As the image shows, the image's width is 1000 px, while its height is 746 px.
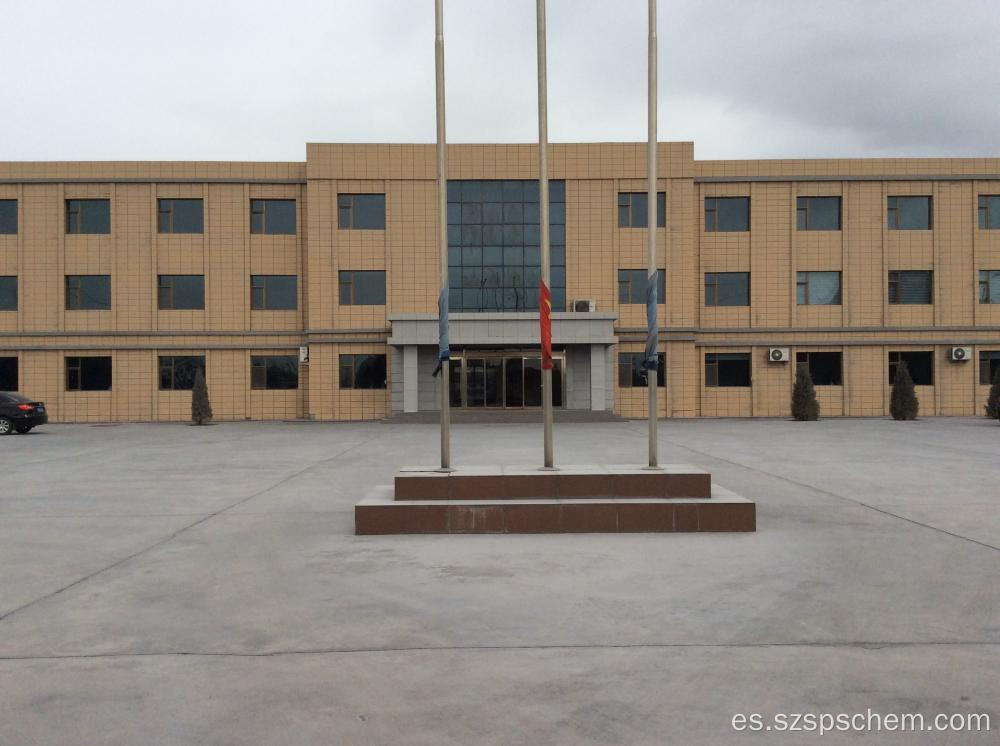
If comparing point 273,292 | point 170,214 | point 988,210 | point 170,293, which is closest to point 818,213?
point 988,210

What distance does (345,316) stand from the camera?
31.2 m

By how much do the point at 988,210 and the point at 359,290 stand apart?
2917 centimetres

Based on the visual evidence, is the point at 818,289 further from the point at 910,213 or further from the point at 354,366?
the point at 354,366

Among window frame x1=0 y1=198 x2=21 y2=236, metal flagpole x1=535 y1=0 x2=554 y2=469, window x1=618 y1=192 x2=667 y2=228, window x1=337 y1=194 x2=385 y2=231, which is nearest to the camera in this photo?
metal flagpole x1=535 y1=0 x2=554 y2=469

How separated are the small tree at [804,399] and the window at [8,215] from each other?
1393 inches

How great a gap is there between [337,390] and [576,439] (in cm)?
1412

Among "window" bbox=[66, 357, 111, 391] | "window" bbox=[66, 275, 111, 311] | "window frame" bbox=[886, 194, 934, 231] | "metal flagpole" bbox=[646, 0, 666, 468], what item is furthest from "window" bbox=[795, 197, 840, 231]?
"window" bbox=[66, 357, 111, 391]

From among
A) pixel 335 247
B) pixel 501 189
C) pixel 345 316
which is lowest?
pixel 345 316

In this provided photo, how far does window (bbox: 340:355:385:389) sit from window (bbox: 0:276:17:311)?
15.2 m

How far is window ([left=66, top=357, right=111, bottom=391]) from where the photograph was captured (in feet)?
105

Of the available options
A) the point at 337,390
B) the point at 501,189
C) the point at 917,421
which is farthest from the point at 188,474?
the point at 917,421

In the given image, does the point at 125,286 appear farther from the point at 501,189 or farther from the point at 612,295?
the point at 612,295

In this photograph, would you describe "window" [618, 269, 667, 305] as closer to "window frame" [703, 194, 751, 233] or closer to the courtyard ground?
"window frame" [703, 194, 751, 233]

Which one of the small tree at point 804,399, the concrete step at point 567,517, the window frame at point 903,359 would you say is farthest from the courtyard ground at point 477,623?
the window frame at point 903,359
